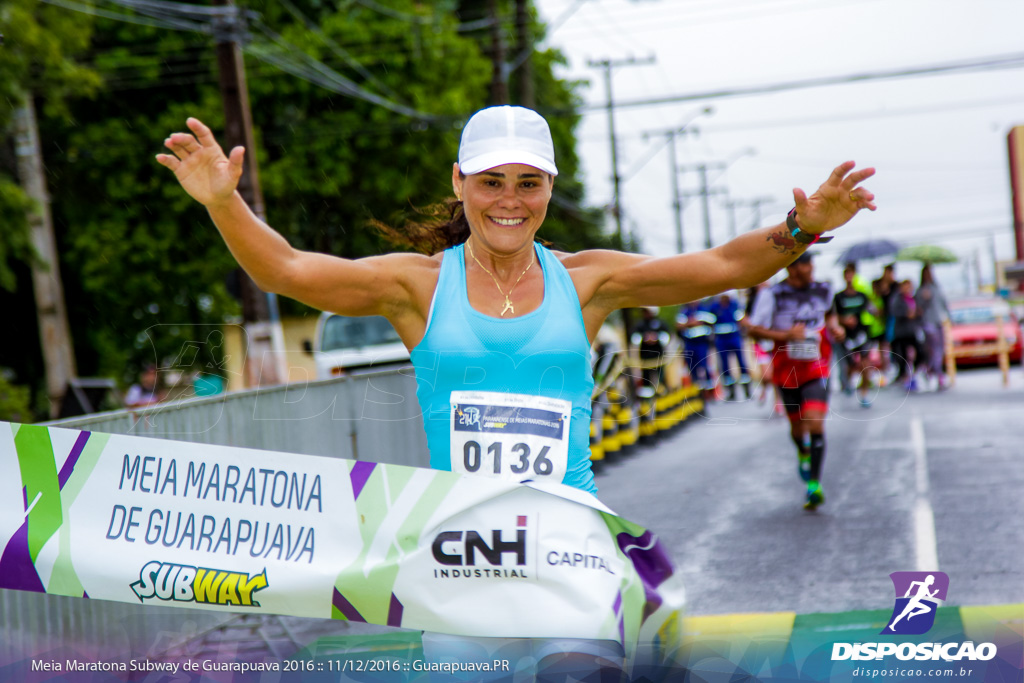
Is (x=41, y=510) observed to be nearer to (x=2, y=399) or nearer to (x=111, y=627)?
(x=111, y=627)

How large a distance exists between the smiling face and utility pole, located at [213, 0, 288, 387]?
1270 cm

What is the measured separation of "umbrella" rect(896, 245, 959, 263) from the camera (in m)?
25.4

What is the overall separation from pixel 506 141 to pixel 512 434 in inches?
29.7

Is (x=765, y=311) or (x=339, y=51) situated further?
(x=339, y=51)

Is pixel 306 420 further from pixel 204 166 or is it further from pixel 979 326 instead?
pixel 979 326

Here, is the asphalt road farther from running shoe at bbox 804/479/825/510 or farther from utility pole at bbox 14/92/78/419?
utility pole at bbox 14/92/78/419

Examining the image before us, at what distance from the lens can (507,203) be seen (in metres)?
3.03

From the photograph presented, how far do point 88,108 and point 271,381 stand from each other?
13.8 m

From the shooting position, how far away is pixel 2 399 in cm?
1588

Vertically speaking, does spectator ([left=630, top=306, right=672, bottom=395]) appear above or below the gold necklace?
below

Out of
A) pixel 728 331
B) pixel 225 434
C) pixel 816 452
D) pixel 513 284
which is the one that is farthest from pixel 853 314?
pixel 513 284

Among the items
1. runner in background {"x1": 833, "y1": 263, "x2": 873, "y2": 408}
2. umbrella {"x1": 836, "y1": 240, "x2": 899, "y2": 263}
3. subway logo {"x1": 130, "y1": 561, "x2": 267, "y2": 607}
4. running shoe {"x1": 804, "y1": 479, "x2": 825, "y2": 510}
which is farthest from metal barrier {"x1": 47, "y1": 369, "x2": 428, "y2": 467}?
umbrella {"x1": 836, "y1": 240, "x2": 899, "y2": 263}

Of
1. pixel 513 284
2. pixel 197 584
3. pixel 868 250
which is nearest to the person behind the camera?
pixel 197 584

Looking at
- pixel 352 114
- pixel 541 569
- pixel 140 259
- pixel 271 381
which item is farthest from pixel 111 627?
pixel 352 114
